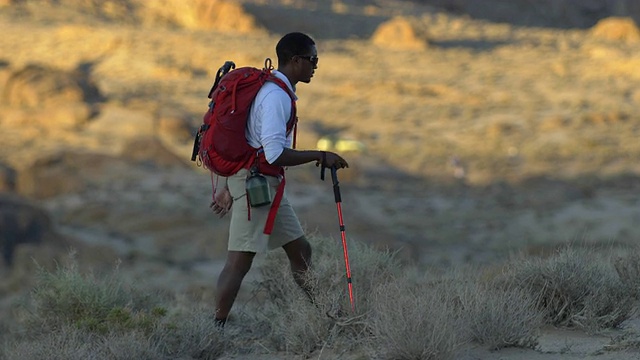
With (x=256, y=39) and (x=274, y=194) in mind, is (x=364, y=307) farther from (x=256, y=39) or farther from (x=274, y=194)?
(x=256, y=39)

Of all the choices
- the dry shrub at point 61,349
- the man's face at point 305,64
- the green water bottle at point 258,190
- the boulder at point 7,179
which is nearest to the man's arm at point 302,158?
the green water bottle at point 258,190

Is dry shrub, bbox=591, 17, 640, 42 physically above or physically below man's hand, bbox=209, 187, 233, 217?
above

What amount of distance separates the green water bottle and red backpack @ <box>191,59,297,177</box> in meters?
0.09

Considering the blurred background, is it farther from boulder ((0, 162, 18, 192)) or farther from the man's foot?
the man's foot

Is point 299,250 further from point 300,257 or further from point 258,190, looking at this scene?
point 258,190

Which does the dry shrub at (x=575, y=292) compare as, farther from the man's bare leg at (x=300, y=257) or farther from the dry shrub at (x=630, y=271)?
the man's bare leg at (x=300, y=257)

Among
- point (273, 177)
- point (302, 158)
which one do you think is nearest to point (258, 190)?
point (273, 177)

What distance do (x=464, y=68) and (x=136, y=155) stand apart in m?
23.6

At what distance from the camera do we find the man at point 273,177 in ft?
16.4

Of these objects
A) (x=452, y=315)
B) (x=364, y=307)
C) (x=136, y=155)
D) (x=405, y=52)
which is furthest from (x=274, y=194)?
(x=405, y=52)

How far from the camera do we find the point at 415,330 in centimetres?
435

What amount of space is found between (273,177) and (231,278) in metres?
0.62

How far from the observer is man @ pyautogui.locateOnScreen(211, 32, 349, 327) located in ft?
16.4

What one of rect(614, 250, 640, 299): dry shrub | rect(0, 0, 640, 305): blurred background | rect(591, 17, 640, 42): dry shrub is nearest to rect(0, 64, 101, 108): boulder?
rect(0, 0, 640, 305): blurred background
